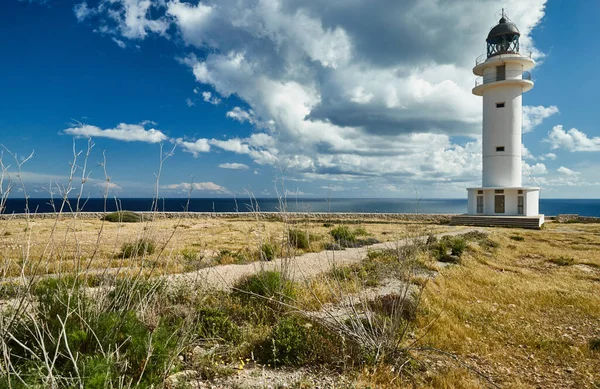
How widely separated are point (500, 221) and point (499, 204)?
195 centimetres

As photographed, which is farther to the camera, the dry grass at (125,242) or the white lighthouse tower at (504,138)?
the white lighthouse tower at (504,138)

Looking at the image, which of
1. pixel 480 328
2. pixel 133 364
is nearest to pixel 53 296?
pixel 133 364

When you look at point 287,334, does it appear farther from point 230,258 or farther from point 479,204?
point 479,204

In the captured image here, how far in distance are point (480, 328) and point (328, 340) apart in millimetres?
2957

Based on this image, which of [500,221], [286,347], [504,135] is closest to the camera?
[286,347]

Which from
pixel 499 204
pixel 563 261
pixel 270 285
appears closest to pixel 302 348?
pixel 270 285

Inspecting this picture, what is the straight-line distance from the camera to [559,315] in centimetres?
690

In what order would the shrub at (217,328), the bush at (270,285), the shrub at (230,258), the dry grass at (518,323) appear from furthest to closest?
the shrub at (230,258) → the bush at (270,285) → the shrub at (217,328) → the dry grass at (518,323)

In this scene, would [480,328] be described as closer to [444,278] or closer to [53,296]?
[444,278]

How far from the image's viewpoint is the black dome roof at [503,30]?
29219 mm

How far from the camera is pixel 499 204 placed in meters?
28.2

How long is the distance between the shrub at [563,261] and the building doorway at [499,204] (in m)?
16.0

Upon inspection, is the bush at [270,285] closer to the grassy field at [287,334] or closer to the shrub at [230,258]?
the grassy field at [287,334]

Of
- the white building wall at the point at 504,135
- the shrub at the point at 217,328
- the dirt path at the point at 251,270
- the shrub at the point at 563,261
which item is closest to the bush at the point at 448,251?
the dirt path at the point at 251,270
